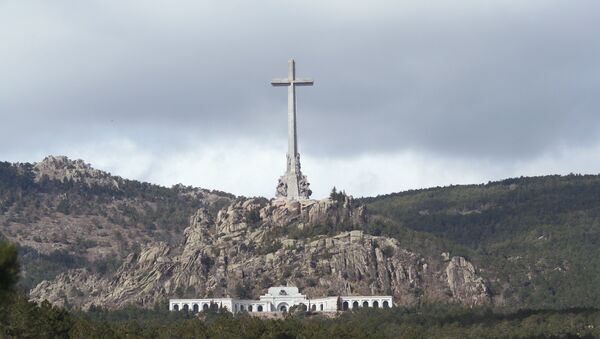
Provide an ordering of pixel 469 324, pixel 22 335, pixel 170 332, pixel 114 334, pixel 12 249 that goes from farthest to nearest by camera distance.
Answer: pixel 469 324 → pixel 170 332 → pixel 114 334 → pixel 22 335 → pixel 12 249

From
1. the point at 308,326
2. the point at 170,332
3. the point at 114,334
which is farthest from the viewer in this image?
the point at 308,326

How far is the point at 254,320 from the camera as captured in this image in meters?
181

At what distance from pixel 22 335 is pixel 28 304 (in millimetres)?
5234

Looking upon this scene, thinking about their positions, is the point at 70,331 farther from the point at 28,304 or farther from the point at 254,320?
the point at 254,320

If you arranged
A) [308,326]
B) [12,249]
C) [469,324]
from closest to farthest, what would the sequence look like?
[12,249]
[308,326]
[469,324]

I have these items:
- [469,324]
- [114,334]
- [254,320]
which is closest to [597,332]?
[469,324]

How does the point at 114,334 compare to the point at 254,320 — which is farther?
the point at 254,320

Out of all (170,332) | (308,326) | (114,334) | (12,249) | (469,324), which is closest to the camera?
(12,249)

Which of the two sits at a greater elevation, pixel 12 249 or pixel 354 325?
pixel 354 325

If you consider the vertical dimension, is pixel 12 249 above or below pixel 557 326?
below

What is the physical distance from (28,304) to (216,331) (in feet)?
88.0

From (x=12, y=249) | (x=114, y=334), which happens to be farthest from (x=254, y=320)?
(x=12, y=249)

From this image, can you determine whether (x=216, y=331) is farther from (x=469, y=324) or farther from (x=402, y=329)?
(x=469, y=324)

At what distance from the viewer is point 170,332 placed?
169 metres
